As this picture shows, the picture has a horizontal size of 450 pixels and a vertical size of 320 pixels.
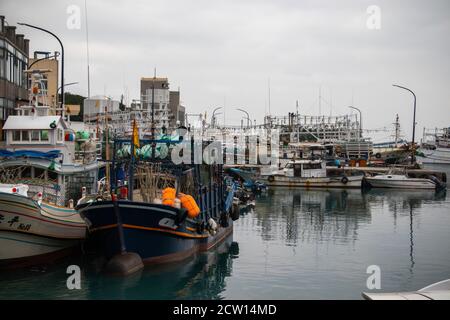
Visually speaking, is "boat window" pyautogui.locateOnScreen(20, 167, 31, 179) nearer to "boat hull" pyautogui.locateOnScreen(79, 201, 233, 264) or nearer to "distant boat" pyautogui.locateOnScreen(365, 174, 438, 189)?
"boat hull" pyautogui.locateOnScreen(79, 201, 233, 264)

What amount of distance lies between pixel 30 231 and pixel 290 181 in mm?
43924

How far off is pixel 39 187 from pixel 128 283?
6125 mm

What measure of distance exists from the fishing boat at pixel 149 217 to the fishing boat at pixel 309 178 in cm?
3750

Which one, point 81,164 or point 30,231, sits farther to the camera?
point 81,164

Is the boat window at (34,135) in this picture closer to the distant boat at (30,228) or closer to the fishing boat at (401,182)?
the distant boat at (30,228)

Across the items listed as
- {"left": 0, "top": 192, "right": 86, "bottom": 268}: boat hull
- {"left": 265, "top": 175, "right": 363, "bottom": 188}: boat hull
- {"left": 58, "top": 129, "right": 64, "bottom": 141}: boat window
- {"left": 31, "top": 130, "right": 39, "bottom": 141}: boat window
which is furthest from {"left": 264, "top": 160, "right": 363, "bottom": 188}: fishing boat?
{"left": 0, "top": 192, "right": 86, "bottom": 268}: boat hull

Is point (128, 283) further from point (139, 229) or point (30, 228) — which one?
point (30, 228)

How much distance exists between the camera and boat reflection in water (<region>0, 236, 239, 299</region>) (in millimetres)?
19344

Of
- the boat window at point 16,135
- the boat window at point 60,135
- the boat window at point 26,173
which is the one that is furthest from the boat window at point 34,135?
the boat window at point 26,173

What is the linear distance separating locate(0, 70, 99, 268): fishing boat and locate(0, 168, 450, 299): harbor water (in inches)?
34.1

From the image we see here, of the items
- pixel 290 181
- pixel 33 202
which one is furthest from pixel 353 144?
pixel 33 202

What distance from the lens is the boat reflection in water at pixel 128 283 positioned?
19.3 metres
